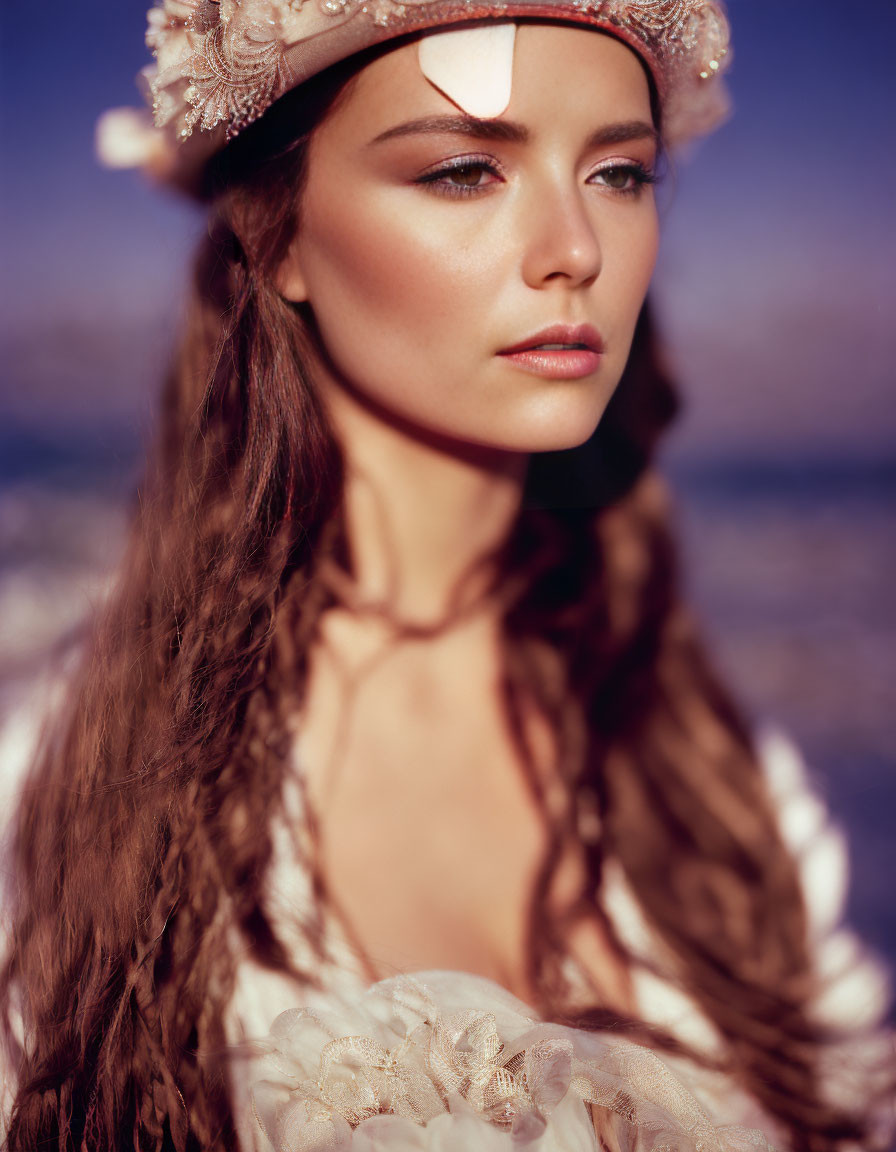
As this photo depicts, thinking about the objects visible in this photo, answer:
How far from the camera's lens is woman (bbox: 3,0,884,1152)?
98 centimetres

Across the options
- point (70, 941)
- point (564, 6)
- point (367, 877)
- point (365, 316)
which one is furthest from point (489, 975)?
point (564, 6)

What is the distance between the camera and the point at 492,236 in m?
1.09

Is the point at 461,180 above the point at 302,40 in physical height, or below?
below

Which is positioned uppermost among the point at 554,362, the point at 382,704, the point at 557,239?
the point at 557,239

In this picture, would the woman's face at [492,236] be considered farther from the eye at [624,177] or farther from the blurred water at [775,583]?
the blurred water at [775,583]

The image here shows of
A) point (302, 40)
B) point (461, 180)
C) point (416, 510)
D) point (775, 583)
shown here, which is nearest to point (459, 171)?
point (461, 180)

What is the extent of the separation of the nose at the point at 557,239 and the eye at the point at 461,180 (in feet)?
0.17

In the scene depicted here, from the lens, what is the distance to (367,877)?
1.25 m

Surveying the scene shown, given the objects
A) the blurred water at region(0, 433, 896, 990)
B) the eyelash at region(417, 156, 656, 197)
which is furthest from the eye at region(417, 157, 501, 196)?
the blurred water at region(0, 433, 896, 990)

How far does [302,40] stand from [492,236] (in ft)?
0.96

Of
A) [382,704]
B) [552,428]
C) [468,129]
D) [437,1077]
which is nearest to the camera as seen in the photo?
[437,1077]

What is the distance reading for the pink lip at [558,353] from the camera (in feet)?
3.70

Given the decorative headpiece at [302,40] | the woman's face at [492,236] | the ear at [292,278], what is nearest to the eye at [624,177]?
the woman's face at [492,236]

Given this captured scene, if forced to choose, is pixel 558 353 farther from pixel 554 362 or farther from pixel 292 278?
pixel 292 278
